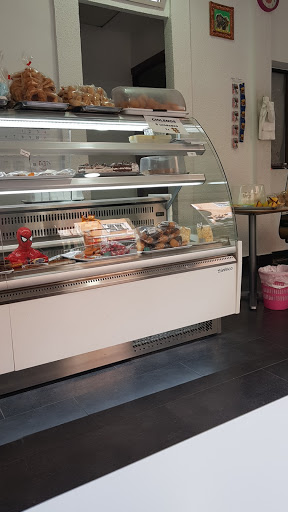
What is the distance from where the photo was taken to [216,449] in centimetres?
64

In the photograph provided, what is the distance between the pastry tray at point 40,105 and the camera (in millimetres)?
2488

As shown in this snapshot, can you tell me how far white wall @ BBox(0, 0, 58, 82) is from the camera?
12.5 feet

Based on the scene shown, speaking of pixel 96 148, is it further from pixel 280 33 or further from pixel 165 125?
pixel 280 33

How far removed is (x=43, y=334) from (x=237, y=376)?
4.42 feet

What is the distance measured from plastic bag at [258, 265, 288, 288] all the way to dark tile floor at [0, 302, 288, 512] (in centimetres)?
84

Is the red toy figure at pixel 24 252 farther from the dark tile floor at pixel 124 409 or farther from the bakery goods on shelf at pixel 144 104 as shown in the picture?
the bakery goods on shelf at pixel 144 104

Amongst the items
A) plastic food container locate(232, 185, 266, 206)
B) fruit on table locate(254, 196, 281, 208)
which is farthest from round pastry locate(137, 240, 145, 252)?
plastic food container locate(232, 185, 266, 206)

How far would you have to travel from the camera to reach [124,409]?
241 centimetres

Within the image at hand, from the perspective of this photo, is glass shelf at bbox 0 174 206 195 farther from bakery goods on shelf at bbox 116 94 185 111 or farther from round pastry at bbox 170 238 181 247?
bakery goods on shelf at bbox 116 94 185 111

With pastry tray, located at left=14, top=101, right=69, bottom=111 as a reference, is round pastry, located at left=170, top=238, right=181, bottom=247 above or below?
below

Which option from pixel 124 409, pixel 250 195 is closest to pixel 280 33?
pixel 250 195

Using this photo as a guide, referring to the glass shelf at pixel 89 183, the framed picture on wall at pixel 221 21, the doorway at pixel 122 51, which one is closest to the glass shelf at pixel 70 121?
the glass shelf at pixel 89 183

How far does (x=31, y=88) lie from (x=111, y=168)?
0.73m

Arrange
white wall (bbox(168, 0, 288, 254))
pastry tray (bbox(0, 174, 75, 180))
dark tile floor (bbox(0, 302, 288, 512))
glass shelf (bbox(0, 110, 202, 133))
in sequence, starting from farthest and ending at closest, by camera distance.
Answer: white wall (bbox(168, 0, 288, 254))
glass shelf (bbox(0, 110, 202, 133))
pastry tray (bbox(0, 174, 75, 180))
dark tile floor (bbox(0, 302, 288, 512))
